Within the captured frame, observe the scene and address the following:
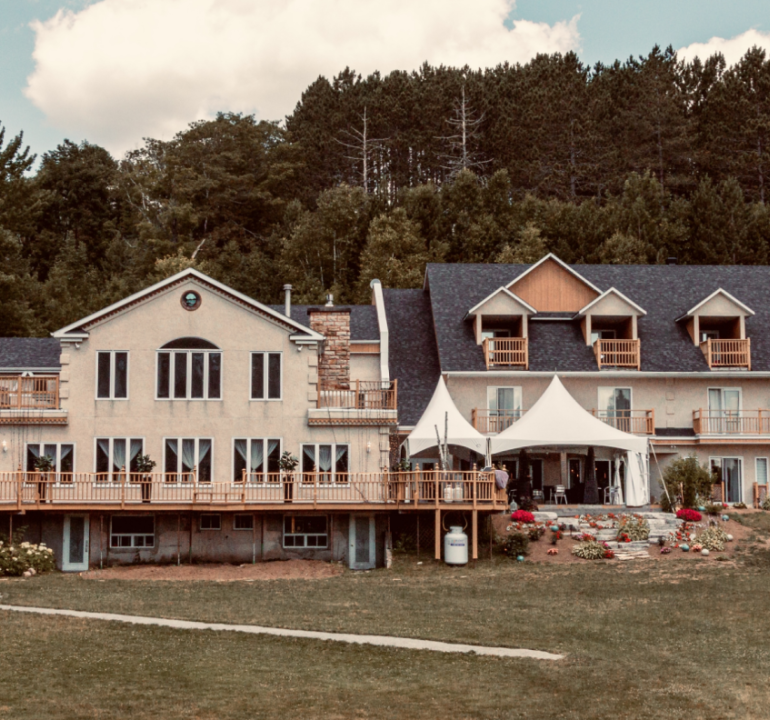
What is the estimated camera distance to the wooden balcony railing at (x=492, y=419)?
41.9 meters

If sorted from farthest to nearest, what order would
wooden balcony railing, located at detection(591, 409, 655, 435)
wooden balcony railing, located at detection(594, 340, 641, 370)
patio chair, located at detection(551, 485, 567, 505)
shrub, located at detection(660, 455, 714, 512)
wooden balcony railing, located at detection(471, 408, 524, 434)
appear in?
wooden balcony railing, located at detection(594, 340, 641, 370), wooden balcony railing, located at detection(591, 409, 655, 435), wooden balcony railing, located at detection(471, 408, 524, 434), patio chair, located at detection(551, 485, 567, 505), shrub, located at detection(660, 455, 714, 512)

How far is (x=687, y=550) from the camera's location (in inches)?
1276

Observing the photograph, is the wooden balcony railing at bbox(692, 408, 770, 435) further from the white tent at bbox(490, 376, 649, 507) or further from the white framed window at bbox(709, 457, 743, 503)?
the white tent at bbox(490, 376, 649, 507)

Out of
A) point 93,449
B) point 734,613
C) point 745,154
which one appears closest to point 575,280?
point 93,449

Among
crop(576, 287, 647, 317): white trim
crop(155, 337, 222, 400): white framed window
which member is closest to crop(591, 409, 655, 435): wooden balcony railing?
crop(576, 287, 647, 317): white trim

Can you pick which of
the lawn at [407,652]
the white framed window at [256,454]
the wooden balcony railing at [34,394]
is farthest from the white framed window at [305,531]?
the wooden balcony railing at [34,394]

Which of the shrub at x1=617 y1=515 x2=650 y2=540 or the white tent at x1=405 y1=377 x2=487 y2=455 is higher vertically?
the white tent at x1=405 y1=377 x2=487 y2=455

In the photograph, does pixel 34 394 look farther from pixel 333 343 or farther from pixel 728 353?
pixel 728 353

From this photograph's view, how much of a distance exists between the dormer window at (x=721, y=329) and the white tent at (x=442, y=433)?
12.9 m

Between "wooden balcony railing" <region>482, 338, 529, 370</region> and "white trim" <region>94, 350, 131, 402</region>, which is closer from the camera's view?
"white trim" <region>94, 350, 131, 402</region>

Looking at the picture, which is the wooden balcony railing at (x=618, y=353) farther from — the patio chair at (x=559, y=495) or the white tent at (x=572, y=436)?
the white tent at (x=572, y=436)

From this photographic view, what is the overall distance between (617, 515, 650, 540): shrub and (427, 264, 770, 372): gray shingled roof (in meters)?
9.95

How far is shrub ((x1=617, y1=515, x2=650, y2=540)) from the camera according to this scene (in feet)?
108

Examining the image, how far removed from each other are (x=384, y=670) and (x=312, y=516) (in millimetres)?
17323
